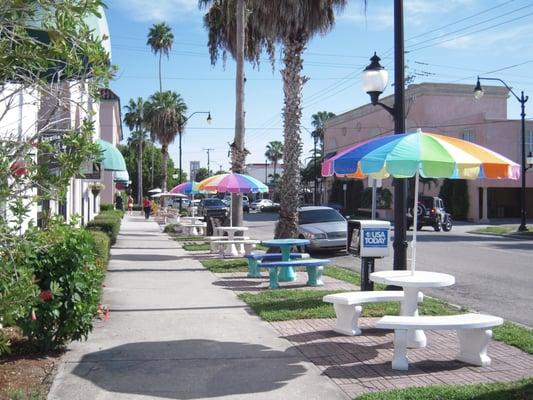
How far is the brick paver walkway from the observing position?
574cm

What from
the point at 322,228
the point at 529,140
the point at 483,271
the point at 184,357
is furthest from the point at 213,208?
the point at 184,357

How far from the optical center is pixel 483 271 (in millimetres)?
14680

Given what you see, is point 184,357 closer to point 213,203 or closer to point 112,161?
point 112,161

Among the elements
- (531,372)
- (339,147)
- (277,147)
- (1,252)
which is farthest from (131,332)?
(277,147)

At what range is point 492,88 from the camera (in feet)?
165

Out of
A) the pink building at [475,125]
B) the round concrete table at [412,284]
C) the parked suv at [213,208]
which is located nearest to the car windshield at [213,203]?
the parked suv at [213,208]

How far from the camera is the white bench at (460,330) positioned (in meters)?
5.97

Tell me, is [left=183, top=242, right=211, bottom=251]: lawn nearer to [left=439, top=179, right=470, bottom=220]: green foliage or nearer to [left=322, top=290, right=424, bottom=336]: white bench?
[left=322, top=290, right=424, bottom=336]: white bench

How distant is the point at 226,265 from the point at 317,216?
6.01 m

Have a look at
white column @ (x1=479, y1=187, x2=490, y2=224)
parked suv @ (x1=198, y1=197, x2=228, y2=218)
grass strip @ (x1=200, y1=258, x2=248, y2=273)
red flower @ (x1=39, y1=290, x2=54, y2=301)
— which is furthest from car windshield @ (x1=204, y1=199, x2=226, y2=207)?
red flower @ (x1=39, y1=290, x2=54, y2=301)

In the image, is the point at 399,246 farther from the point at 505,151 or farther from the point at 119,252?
the point at 505,151

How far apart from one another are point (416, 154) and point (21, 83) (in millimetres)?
3965

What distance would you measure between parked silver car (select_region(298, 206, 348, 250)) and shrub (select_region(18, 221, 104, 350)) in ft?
40.7

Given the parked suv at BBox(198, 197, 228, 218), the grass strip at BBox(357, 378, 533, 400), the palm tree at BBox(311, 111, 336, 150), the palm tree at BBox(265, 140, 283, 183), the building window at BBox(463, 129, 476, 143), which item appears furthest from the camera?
the palm tree at BBox(265, 140, 283, 183)
